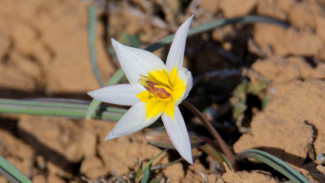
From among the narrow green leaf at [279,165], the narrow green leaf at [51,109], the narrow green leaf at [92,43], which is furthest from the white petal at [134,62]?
the narrow green leaf at [92,43]

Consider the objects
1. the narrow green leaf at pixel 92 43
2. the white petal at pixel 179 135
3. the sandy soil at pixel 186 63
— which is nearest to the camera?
the white petal at pixel 179 135

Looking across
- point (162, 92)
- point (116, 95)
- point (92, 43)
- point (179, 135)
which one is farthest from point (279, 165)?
point (92, 43)

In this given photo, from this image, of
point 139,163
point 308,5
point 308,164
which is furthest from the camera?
point 308,5

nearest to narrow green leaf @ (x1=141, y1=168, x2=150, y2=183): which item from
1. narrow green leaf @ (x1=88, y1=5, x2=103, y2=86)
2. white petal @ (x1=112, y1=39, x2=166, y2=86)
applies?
white petal @ (x1=112, y1=39, x2=166, y2=86)

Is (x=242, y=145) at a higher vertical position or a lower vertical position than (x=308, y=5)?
lower

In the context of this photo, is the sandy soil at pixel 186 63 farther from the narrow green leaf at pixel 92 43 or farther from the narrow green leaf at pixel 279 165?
the narrow green leaf at pixel 92 43

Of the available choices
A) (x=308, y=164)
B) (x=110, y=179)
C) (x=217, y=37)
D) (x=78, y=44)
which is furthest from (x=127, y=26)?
(x=308, y=164)

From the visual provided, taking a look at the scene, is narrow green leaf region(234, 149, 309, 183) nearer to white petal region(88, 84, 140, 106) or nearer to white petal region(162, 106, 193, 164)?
white petal region(162, 106, 193, 164)

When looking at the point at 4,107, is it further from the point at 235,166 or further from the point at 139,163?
the point at 235,166
